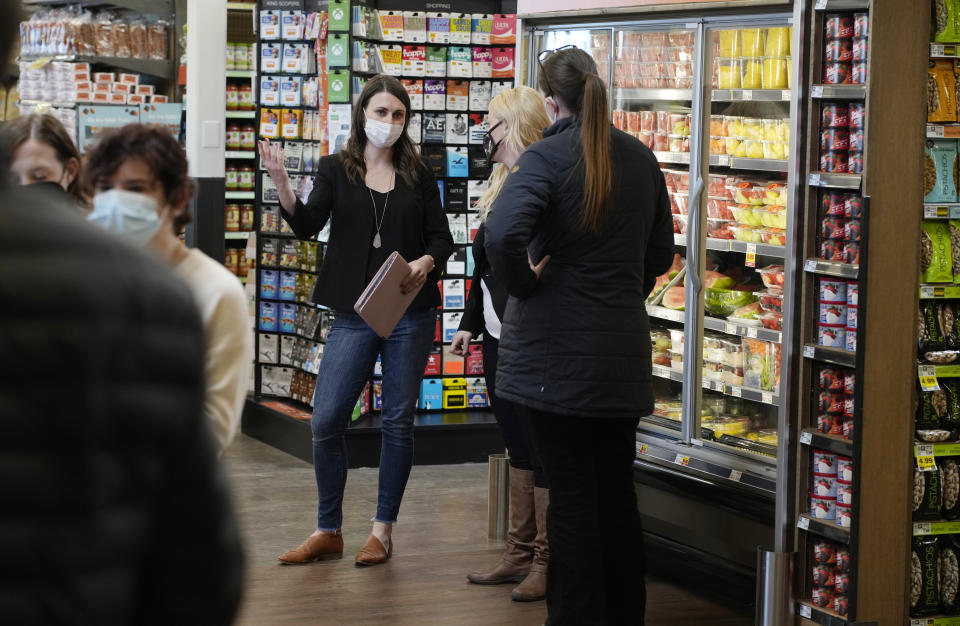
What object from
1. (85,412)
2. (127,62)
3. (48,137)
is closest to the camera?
(85,412)

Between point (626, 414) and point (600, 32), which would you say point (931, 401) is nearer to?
point (626, 414)

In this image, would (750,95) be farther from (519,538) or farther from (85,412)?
(85,412)

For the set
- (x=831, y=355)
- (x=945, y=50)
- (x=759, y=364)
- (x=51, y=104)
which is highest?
(x=51, y=104)

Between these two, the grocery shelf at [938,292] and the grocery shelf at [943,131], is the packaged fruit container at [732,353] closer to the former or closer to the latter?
the grocery shelf at [938,292]

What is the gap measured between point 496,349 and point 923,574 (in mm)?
1734

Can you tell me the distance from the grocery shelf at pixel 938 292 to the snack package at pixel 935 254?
3 centimetres

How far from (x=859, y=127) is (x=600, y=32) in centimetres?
185

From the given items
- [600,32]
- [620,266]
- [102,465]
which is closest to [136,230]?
[102,465]

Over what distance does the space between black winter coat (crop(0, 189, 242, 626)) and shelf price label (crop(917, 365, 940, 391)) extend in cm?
341

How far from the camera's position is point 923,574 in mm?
4148

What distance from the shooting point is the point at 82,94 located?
8445 mm

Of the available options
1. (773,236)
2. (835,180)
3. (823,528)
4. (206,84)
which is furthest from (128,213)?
(206,84)

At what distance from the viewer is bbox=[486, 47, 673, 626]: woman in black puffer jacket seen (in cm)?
379

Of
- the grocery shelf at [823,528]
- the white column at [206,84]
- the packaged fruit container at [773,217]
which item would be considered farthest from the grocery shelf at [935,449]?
the white column at [206,84]
